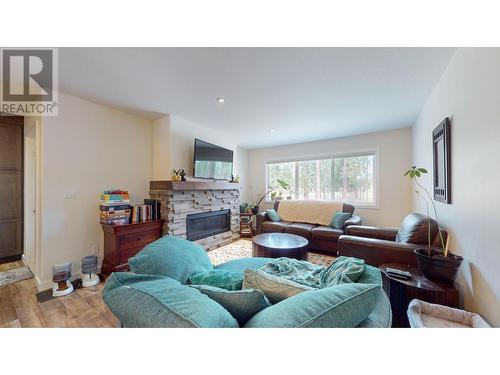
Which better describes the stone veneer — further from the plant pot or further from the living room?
the plant pot

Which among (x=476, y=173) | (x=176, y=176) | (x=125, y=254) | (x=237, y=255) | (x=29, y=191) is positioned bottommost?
(x=237, y=255)

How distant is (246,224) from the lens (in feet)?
14.3

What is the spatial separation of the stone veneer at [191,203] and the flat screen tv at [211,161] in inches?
7.8

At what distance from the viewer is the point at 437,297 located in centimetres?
126

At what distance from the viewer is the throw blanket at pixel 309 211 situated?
3.80 m

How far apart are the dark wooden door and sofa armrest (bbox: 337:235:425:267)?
4.68 meters

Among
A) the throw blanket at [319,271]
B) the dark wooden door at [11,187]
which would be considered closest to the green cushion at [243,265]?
the throw blanket at [319,271]

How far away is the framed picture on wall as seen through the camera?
1.67m

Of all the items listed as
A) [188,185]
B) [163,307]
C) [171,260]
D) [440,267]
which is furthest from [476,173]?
[188,185]

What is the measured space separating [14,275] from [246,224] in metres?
3.57

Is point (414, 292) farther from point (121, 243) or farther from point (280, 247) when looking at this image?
point (121, 243)

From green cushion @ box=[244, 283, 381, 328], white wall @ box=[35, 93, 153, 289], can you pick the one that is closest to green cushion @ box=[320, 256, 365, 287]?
green cushion @ box=[244, 283, 381, 328]

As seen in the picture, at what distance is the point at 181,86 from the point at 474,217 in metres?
2.81
